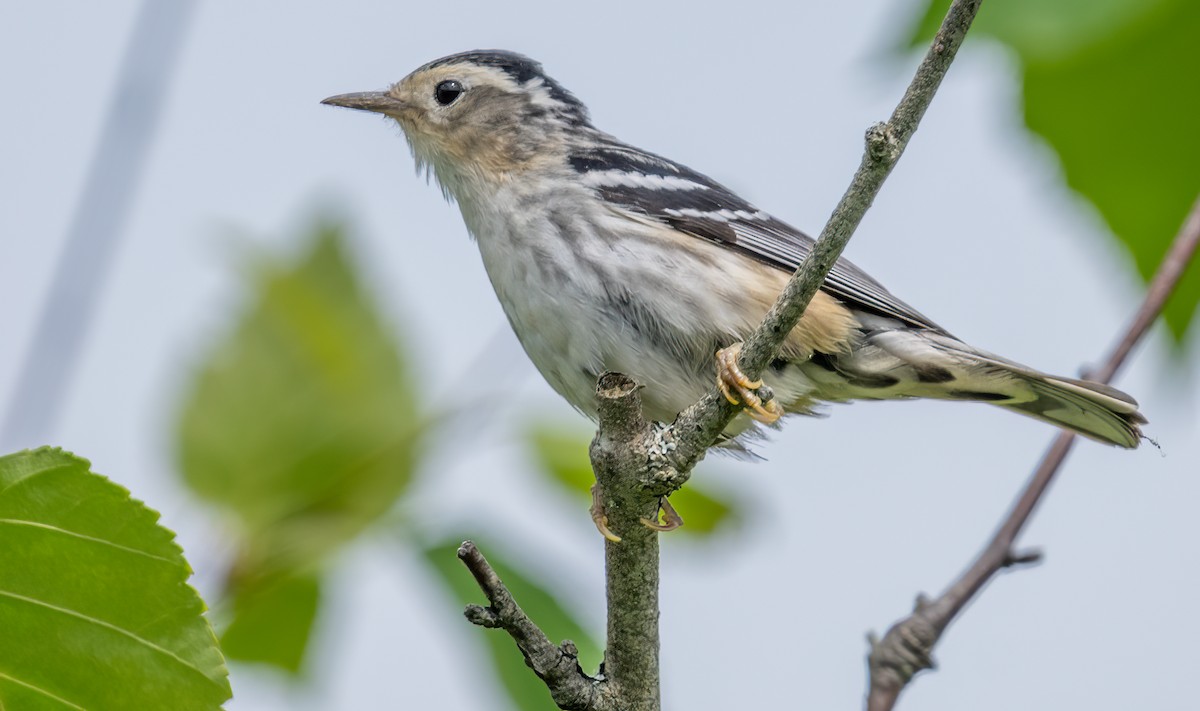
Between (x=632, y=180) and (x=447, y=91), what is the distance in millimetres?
1400

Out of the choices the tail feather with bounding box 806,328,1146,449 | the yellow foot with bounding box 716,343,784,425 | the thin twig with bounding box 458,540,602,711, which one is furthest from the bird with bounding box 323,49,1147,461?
the thin twig with bounding box 458,540,602,711

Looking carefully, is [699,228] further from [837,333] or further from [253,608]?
[253,608]

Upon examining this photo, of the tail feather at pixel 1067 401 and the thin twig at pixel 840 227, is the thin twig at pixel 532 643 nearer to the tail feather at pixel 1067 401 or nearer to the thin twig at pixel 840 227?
the thin twig at pixel 840 227

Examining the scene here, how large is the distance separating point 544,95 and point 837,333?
7.57 feet

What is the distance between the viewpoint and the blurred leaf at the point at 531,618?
11.7 ft

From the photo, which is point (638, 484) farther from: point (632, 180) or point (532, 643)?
point (632, 180)

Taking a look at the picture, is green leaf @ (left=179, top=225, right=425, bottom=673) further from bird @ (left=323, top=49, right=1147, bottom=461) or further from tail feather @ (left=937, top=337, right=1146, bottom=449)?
tail feather @ (left=937, top=337, right=1146, bottom=449)

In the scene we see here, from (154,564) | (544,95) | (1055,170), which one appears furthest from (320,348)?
(544,95)

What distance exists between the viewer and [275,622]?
3838 mm

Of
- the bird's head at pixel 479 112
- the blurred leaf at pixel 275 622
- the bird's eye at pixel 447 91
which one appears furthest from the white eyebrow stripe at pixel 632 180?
the blurred leaf at pixel 275 622

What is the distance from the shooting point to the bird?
4719mm

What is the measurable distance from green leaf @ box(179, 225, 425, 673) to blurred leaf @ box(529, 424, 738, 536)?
0.42m

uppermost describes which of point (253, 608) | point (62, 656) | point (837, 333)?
point (837, 333)

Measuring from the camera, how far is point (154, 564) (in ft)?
6.61
